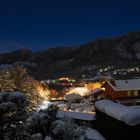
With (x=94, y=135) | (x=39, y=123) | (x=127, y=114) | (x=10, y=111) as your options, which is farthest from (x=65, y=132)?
(x=94, y=135)

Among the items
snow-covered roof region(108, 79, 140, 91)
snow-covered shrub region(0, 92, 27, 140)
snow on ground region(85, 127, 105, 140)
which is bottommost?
snow on ground region(85, 127, 105, 140)

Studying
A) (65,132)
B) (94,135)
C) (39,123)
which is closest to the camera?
(65,132)

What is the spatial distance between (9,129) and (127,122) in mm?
9699

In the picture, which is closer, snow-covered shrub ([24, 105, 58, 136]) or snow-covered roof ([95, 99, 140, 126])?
snow-covered shrub ([24, 105, 58, 136])

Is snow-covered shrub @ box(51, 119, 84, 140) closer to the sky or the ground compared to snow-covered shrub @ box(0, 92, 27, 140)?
closer to the ground

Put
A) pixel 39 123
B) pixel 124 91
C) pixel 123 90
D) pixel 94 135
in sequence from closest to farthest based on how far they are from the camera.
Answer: pixel 39 123 < pixel 94 135 < pixel 123 90 < pixel 124 91

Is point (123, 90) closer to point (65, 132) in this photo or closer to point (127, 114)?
point (127, 114)

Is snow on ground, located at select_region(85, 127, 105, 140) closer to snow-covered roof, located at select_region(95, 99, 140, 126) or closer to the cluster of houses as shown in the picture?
snow-covered roof, located at select_region(95, 99, 140, 126)

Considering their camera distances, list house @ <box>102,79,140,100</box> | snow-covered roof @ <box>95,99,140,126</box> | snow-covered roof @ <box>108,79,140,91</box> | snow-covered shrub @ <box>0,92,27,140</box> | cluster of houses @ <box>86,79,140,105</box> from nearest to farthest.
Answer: snow-covered shrub @ <box>0,92,27,140</box>, snow-covered roof @ <box>95,99,140,126</box>, cluster of houses @ <box>86,79,140,105</box>, house @ <box>102,79,140,100</box>, snow-covered roof @ <box>108,79,140,91</box>

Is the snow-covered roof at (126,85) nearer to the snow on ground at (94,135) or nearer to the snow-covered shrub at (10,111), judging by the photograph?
the snow on ground at (94,135)

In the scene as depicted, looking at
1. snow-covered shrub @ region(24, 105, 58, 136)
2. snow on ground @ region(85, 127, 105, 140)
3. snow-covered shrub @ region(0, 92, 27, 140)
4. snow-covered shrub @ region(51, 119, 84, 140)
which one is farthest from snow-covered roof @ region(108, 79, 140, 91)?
snow-covered shrub @ region(0, 92, 27, 140)

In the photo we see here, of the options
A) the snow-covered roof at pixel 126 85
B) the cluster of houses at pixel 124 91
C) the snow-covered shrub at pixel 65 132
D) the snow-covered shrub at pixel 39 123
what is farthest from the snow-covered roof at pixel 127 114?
the snow-covered roof at pixel 126 85

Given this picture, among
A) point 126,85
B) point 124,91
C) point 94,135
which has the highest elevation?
point 126,85

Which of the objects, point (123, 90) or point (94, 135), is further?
point (123, 90)
